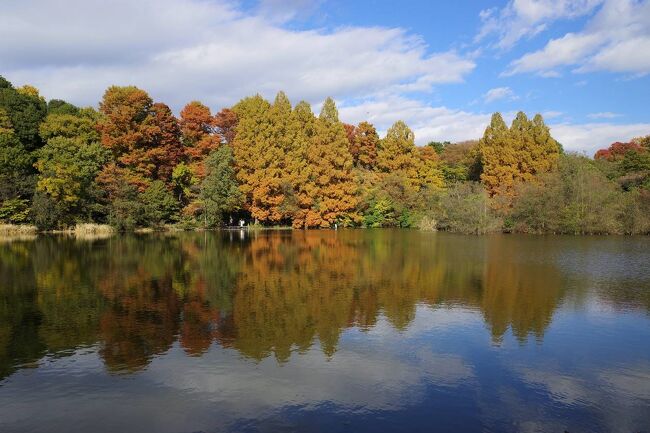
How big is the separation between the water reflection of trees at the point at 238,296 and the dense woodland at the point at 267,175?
625 inches

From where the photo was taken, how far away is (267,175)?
45750mm

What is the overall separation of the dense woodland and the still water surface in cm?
2288

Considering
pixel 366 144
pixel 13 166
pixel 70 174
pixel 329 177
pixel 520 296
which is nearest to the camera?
pixel 520 296

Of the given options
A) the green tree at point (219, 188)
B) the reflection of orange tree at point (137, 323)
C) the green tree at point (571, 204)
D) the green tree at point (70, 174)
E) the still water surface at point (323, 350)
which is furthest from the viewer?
the green tree at point (219, 188)

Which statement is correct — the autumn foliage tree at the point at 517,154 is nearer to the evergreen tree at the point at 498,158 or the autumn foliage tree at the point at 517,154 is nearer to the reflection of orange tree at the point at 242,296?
the evergreen tree at the point at 498,158

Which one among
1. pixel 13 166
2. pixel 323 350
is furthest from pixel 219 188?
pixel 323 350

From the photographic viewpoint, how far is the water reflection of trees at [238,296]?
10.0 m

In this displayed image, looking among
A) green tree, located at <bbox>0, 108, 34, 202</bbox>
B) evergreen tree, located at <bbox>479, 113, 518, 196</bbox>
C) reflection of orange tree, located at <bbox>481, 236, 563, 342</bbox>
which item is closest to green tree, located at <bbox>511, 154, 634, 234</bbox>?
evergreen tree, located at <bbox>479, 113, 518, 196</bbox>

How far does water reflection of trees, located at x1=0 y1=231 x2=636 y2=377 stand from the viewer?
10.0 m

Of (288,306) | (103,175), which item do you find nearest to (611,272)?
(288,306)

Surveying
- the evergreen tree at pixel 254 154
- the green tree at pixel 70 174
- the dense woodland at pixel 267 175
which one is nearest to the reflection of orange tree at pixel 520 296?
the dense woodland at pixel 267 175

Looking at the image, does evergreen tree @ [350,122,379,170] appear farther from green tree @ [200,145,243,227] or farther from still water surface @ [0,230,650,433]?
still water surface @ [0,230,650,433]

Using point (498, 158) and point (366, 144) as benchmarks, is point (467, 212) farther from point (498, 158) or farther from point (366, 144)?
point (366, 144)

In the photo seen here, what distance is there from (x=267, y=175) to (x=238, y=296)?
106ft
